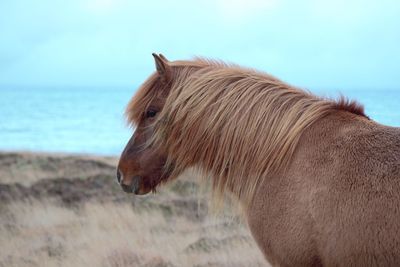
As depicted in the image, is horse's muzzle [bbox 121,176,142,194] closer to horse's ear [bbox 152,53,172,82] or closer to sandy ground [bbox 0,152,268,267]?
sandy ground [bbox 0,152,268,267]

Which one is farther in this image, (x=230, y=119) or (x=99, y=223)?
(x=99, y=223)

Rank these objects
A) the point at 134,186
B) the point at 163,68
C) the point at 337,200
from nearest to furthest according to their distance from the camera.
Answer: the point at 337,200, the point at 163,68, the point at 134,186

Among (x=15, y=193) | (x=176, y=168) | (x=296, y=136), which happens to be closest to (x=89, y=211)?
(x=15, y=193)

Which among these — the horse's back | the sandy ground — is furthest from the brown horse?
the sandy ground

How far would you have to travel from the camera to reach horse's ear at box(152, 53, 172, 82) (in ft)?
13.5

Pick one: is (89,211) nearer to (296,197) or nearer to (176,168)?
(176,168)

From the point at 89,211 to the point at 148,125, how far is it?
5.72m

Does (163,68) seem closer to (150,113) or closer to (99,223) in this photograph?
(150,113)

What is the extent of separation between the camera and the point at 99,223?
29.7 ft

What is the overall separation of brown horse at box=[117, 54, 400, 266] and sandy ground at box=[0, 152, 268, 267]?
0.48 meters

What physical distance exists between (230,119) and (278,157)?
43 cm

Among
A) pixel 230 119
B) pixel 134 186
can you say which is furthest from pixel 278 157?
pixel 134 186

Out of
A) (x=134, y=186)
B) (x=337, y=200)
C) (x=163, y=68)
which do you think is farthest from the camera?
(x=134, y=186)

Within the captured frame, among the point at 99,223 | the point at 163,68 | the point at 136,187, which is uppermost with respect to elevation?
the point at 163,68
